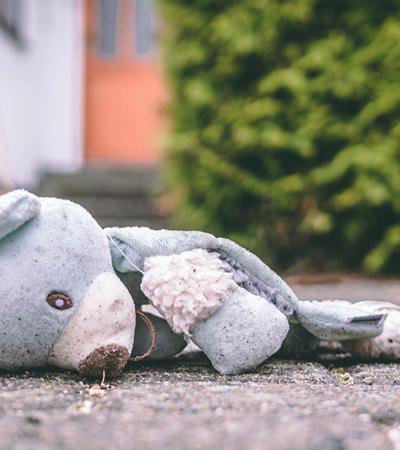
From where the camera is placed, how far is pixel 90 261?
1655mm

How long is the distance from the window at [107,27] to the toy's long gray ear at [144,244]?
21.6 ft

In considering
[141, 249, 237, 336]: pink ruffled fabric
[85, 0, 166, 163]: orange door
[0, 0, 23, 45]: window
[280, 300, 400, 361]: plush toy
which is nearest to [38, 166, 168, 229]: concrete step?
[85, 0, 166, 163]: orange door

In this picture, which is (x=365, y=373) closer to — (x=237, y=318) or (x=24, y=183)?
(x=237, y=318)

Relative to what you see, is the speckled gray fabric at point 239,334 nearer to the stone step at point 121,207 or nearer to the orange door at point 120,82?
the stone step at point 121,207

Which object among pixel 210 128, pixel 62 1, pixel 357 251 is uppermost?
pixel 62 1

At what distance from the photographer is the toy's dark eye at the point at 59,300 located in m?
1.61

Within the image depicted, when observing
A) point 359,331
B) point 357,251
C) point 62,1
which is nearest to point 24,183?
point 62,1

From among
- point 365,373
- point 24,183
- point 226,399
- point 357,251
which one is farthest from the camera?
point 24,183

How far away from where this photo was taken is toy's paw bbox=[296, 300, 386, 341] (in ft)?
6.05

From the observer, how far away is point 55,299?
63.4 inches

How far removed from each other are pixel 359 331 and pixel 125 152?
20.8ft

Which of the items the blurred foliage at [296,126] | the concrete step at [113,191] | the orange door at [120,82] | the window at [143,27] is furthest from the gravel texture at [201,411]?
the window at [143,27]

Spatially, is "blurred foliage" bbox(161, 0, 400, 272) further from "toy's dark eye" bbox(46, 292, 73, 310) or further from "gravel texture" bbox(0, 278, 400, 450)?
"toy's dark eye" bbox(46, 292, 73, 310)

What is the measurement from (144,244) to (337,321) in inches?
19.0
